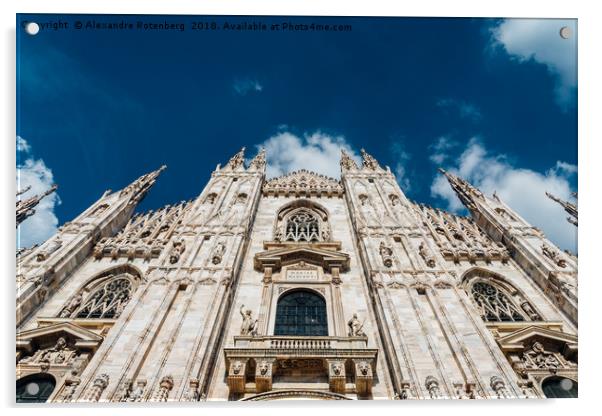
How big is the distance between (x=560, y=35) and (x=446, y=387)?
7.03 metres

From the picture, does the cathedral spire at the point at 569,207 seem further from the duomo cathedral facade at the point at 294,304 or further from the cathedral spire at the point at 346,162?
the cathedral spire at the point at 346,162

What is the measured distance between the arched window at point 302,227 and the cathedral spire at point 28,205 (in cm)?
855

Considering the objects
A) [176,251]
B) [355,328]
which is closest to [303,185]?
[176,251]

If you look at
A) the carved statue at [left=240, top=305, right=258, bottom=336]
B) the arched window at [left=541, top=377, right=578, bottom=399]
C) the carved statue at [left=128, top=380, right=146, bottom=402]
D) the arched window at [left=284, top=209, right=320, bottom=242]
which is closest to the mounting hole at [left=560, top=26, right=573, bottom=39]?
the arched window at [left=541, top=377, right=578, bottom=399]

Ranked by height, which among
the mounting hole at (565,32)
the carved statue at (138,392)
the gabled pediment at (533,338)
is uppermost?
the mounting hole at (565,32)

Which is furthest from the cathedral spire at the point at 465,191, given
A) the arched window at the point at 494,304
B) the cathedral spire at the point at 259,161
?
the cathedral spire at the point at 259,161

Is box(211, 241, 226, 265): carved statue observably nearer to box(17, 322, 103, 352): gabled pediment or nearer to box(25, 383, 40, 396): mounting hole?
box(17, 322, 103, 352): gabled pediment

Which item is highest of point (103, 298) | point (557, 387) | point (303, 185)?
point (303, 185)

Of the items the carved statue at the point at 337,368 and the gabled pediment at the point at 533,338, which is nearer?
the carved statue at the point at 337,368

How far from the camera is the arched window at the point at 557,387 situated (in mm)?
7112

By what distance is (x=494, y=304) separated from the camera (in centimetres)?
1171

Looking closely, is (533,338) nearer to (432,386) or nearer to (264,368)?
(432,386)

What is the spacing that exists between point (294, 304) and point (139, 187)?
963 centimetres

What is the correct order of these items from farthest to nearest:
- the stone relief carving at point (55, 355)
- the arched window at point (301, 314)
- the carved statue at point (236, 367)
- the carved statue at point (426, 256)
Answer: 1. the carved statue at point (426, 256)
2. the arched window at point (301, 314)
3. the stone relief carving at point (55, 355)
4. the carved statue at point (236, 367)
